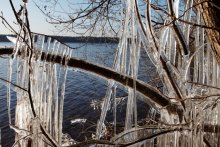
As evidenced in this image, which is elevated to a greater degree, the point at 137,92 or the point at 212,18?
the point at 212,18

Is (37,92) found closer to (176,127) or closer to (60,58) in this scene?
(60,58)

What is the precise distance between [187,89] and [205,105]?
30cm

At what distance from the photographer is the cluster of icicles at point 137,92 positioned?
2971mm

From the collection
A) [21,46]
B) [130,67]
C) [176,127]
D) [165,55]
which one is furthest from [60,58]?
[176,127]

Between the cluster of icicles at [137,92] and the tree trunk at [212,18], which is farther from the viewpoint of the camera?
the cluster of icicles at [137,92]

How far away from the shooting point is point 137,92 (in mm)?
3211

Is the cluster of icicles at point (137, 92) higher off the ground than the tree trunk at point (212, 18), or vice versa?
the tree trunk at point (212, 18)

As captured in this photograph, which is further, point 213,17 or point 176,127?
point 176,127

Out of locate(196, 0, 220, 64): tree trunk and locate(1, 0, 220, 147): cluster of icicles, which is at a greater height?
locate(196, 0, 220, 64): tree trunk

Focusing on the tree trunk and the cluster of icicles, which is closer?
the tree trunk

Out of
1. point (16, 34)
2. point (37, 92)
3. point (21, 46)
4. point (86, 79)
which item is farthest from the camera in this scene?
point (86, 79)

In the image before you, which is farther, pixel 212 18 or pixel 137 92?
pixel 137 92

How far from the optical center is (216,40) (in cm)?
284

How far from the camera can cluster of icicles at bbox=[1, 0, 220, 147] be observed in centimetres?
297
